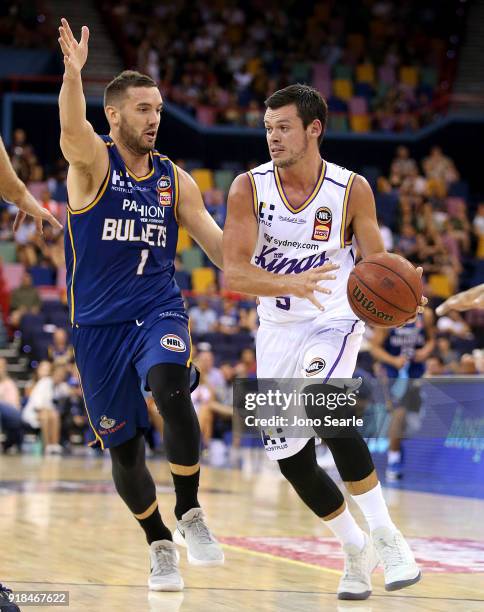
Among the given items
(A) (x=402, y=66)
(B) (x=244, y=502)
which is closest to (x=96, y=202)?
(B) (x=244, y=502)

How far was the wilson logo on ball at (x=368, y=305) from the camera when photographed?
540cm

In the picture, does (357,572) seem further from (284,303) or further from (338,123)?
(338,123)

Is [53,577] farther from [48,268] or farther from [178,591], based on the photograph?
[48,268]

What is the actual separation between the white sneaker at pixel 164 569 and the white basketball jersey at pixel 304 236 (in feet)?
4.21

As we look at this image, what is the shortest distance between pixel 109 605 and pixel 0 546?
7.18 ft

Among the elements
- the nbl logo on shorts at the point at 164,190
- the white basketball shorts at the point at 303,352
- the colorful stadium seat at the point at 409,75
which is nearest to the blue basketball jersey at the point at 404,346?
the white basketball shorts at the point at 303,352

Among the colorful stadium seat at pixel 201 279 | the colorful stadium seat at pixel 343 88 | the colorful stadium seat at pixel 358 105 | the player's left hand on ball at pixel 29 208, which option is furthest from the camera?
the colorful stadium seat at pixel 343 88

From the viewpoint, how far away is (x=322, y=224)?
5723mm

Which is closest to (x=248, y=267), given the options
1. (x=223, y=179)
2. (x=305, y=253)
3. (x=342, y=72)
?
(x=305, y=253)

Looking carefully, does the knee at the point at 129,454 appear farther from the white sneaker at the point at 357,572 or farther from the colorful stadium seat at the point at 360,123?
the colorful stadium seat at the point at 360,123

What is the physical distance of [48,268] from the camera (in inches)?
751

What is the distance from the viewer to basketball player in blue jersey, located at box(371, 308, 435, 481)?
1307 cm

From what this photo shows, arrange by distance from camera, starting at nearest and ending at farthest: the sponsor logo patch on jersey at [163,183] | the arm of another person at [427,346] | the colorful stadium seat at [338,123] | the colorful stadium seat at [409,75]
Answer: the sponsor logo patch on jersey at [163,183], the arm of another person at [427,346], the colorful stadium seat at [338,123], the colorful stadium seat at [409,75]

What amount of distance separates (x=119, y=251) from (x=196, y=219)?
1.56 ft
